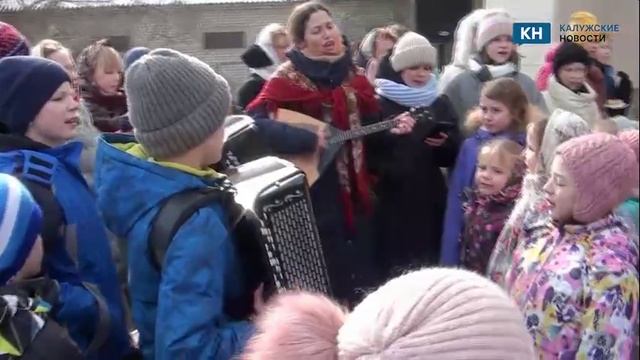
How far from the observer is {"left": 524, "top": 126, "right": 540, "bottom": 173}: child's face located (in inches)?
121

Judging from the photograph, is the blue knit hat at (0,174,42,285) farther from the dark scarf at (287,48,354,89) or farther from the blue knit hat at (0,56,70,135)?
the dark scarf at (287,48,354,89)

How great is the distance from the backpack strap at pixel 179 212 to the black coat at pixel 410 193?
189cm

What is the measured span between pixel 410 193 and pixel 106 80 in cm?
169

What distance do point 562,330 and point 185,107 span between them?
1131 mm

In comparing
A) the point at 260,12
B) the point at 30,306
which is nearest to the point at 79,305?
the point at 30,306

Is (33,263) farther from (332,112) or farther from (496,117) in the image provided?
(496,117)

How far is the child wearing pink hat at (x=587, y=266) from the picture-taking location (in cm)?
226

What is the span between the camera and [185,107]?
211cm

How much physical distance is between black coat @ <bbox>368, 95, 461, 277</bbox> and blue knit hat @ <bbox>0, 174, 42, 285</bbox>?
2.01m

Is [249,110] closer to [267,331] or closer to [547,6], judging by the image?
[547,6]

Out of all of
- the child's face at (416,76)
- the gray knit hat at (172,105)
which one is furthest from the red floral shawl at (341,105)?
the gray knit hat at (172,105)

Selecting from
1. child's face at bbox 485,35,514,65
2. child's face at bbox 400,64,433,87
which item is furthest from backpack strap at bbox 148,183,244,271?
child's face at bbox 485,35,514,65

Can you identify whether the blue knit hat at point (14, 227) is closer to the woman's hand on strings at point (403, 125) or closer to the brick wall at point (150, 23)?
the woman's hand on strings at point (403, 125)

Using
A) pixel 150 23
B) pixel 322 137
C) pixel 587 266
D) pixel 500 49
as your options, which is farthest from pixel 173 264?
pixel 150 23
